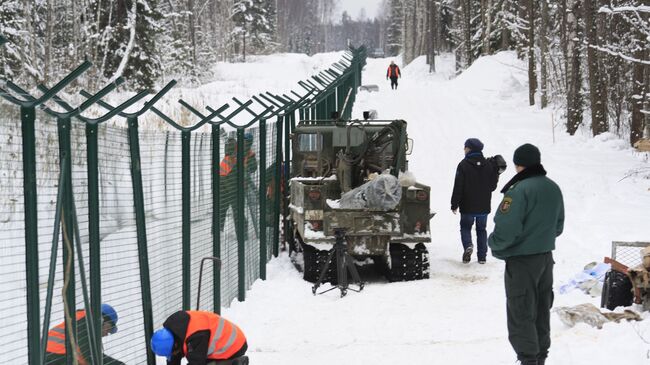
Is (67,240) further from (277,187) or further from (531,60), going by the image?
(531,60)

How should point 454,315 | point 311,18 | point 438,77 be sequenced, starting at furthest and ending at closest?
point 311,18 → point 438,77 → point 454,315

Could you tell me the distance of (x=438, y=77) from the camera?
53.8m

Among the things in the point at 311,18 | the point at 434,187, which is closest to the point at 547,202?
the point at 434,187

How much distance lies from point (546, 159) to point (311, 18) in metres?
90.7

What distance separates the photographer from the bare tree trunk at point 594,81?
70.5ft

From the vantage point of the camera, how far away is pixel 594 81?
22.3m

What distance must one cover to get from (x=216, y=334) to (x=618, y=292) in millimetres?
4147

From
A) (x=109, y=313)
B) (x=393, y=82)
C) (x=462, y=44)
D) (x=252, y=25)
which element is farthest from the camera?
(x=252, y=25)

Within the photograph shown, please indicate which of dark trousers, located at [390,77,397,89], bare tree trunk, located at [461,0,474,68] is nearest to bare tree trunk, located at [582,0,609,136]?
dark trousers, located at [390,77,397,89]

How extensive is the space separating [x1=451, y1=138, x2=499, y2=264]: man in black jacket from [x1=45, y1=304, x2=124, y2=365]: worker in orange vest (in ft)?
20.4

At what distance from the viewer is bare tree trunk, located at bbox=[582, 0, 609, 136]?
21500 millimetres

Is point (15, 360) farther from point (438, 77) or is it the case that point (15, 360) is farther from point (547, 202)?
point (438, 77)

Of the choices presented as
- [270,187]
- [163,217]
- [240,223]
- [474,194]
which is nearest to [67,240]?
[163,217]

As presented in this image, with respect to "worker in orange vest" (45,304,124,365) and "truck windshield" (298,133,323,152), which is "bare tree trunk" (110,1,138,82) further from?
"worker in orange vest" (45,304,124,365)
